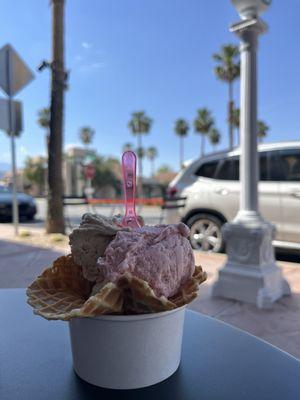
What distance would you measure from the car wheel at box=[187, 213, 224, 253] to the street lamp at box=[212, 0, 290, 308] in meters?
1.89

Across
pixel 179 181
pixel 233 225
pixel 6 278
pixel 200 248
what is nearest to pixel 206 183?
pixel 179 181

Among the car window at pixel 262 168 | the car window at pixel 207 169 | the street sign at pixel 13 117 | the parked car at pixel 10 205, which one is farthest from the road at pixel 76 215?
the street sign at pixel 13 117

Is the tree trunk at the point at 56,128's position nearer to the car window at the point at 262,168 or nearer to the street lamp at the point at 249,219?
the car window at the point at 262,168

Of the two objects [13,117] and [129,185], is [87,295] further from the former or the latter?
[13,117]

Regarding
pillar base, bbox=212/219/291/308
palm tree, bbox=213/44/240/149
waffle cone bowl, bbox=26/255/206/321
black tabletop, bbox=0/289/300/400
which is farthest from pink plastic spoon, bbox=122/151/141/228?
palm tree, bbox=213/44/240/149

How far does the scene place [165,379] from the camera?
3.07 ft

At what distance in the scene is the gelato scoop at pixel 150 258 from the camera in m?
0.82

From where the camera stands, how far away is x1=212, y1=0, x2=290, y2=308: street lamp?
3777mm

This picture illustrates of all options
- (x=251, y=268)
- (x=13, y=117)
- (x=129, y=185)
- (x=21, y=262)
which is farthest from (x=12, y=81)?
(x=129, y=185)

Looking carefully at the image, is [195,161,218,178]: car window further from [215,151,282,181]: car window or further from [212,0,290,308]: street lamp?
[212,0,290,308]: street lamp

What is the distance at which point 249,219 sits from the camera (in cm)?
385

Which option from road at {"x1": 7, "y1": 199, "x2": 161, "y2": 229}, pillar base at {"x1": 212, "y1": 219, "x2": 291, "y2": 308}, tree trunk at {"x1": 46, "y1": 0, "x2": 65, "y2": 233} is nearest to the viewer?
pillar base at {"x1": 212, "y1": 219, "x2": 291, "y2": 308}

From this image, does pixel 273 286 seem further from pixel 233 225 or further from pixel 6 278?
pixel 6 278

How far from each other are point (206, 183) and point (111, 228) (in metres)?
5.44
